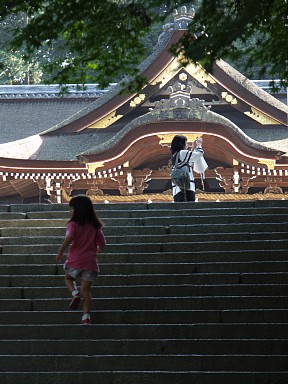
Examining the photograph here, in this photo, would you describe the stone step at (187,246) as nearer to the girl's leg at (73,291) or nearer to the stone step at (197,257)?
the stone step at (197,257)

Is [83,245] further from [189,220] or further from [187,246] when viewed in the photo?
[189,220]

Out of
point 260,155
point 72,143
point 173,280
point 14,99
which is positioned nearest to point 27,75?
point 14,99

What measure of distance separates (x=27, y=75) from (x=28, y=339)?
28.4 meters

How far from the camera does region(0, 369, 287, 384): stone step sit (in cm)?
790

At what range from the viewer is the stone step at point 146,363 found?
8141 millimetres

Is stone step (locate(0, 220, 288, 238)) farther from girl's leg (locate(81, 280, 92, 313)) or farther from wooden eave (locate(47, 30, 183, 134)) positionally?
wooden eave (locate(47, 30, 183, 134))

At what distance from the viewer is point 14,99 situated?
27.5 m

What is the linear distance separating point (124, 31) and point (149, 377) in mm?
3051

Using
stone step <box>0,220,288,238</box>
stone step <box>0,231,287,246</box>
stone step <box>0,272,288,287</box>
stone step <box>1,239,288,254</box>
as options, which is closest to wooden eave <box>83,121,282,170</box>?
stone step <box>0,220,288,238</box>

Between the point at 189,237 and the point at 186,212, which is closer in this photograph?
the point at 189,237

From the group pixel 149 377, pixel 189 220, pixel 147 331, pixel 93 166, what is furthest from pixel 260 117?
pixel 149 377

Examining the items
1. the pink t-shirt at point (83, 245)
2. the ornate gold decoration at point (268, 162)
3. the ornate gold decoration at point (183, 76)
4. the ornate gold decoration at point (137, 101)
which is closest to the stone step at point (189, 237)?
the pink t-shirt at point (83, 245)

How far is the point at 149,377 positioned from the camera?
26.2 feet

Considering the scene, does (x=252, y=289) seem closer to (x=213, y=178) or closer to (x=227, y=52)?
(x=227, y=52)
